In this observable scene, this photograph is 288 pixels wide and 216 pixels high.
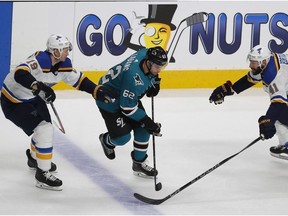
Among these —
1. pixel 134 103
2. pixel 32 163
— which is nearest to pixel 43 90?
pixel 134 103

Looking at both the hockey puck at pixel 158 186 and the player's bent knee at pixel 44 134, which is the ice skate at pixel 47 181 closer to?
the player's bent knee at pixel 44 134

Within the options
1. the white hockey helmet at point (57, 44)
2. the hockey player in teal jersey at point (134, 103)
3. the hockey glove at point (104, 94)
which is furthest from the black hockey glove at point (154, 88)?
the white hockey helmet at point (57, 44)

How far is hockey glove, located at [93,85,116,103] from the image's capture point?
17.7ft

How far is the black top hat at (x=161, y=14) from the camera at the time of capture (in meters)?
8.33

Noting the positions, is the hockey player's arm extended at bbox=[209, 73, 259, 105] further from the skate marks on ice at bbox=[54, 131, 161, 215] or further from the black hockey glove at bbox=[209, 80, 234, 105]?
the skate marks on ice at bbox=[54, 131, 161, 215]

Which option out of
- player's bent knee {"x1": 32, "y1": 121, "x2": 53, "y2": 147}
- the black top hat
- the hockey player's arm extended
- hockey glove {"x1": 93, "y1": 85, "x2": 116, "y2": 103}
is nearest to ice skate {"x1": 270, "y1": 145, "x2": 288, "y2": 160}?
the hockey player's arm extended

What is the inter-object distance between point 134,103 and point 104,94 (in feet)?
0.81

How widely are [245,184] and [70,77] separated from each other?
1392 mm

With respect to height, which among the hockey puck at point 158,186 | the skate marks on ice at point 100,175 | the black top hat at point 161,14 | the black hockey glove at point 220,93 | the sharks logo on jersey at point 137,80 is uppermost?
the sharks logo on jersey at point 137,80

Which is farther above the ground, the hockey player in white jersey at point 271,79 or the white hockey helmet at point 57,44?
the white hockey helmet at point 57,44

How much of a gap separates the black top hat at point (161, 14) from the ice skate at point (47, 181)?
3.28 meters

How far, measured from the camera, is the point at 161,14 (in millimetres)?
8352

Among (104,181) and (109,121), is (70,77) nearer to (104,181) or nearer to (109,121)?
(109,121)

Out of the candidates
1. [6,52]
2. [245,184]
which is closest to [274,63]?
[245,184]
